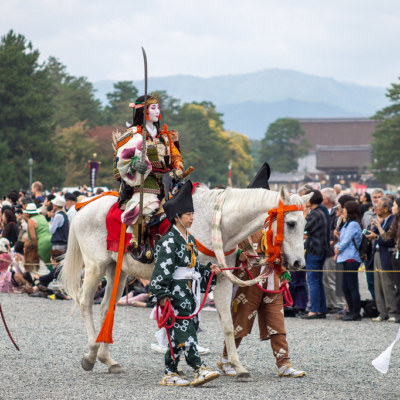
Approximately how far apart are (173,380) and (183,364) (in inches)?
44.2

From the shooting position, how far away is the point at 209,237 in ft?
18.6

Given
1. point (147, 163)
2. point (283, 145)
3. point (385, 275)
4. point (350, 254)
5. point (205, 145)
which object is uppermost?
point (283, 145)

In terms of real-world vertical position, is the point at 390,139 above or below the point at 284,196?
above

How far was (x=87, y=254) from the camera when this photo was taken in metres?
6.44

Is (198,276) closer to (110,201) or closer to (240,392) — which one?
(240,392)

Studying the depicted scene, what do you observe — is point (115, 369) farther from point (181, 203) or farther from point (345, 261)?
point (345, 261)

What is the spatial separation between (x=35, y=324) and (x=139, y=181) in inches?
166

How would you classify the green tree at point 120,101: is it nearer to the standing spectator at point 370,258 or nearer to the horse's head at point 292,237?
the standing spectator at point 370,258

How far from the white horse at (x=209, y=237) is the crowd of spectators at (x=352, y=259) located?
3.92 m

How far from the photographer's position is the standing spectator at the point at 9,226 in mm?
12797

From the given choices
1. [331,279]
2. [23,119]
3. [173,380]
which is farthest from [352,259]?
[23,119]

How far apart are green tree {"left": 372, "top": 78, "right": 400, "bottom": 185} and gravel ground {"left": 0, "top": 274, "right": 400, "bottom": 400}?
141 feet

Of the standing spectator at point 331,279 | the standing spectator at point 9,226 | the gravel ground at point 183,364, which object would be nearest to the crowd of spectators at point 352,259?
the standing spectator at point 331,279

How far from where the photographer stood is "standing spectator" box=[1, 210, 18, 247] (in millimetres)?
12797
